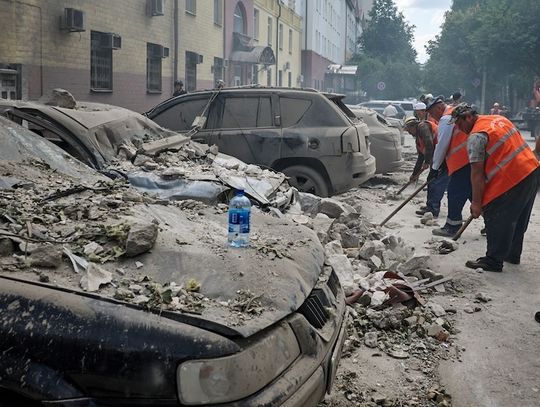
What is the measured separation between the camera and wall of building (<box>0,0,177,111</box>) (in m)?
11.9

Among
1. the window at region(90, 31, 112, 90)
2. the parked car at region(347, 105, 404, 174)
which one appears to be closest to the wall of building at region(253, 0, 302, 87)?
the window at region(90, 31, 112, 90)

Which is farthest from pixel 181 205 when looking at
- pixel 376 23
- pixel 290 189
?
pixel 376 23

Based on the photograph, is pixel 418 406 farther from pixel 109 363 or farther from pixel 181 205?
pixel 109 363

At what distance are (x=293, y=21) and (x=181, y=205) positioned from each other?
35.7 meters

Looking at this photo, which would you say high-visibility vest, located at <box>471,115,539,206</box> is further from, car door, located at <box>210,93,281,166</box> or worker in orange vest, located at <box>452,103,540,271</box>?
car door, located at <box>210,93,281,166</box>

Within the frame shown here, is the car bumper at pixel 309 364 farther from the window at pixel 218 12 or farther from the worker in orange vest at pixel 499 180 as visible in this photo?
the window at pixel 218 12

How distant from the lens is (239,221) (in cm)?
319

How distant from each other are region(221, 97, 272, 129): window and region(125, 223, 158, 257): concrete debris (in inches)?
236

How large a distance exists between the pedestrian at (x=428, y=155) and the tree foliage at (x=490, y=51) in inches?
1077

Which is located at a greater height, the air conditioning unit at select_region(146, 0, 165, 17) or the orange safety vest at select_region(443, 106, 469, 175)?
the air conditioning unit at select_region(146, 0, 165, 17)

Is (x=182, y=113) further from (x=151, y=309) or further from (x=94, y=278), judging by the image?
(x=151, y=309)

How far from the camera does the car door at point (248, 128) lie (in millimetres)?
8688

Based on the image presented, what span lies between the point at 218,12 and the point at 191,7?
2988 mm

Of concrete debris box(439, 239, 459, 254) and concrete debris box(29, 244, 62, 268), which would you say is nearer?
concrete debris box(29, 244, 62, 268)
